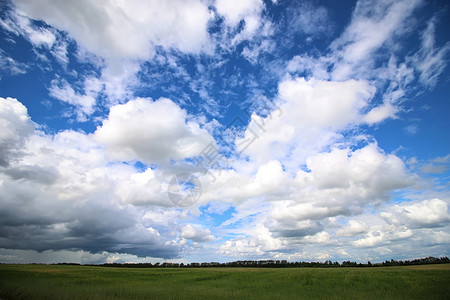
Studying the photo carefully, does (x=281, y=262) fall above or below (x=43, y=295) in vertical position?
above

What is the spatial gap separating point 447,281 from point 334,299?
17533 millimetres

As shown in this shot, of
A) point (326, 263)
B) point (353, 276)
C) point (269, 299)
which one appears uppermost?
point (326, 263)

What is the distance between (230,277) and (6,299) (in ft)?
120

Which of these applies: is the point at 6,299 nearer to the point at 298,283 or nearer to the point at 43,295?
the point at 43,295

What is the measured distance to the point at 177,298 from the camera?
2220 centimetres

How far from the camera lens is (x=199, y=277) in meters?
46.6

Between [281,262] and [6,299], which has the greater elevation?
[281,262]

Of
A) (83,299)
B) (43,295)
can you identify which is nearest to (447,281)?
(83,299)

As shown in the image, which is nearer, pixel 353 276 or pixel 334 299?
pixel 334 299

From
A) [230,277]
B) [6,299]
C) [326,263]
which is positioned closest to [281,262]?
[326,263]

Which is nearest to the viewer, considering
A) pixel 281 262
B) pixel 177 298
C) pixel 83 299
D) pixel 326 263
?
pixel 83 299

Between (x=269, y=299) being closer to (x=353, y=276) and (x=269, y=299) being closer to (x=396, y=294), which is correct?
(x=396, y=294)

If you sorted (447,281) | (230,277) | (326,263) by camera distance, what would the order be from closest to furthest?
(447,281) < (230,277) < (326,263)

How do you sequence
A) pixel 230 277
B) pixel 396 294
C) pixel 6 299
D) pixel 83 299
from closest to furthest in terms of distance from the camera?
pixel 6 299 < pixel 83 299 < pixel 396 294 < pixel 230 277
